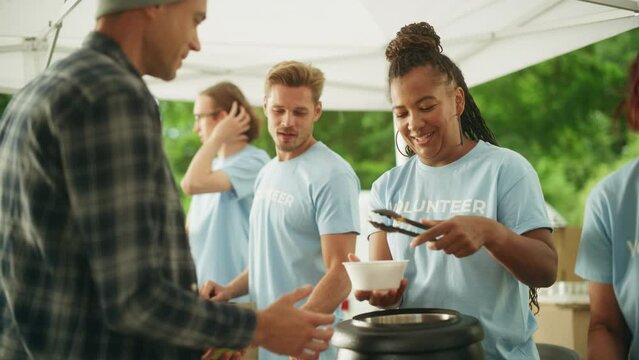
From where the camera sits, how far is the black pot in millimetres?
1525

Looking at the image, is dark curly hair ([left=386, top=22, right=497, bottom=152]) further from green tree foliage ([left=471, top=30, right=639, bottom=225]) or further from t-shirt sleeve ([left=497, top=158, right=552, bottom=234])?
green tree foliage ([left=471, top=30, right=639, bottom=225])

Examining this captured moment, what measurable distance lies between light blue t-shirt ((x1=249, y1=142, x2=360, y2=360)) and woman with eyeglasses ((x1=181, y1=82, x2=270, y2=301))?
0.63 m

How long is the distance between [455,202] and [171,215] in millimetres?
1019

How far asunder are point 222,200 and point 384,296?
1788 mm

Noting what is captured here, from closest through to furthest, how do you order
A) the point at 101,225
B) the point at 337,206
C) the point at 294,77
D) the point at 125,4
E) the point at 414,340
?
the point at 101,225, the point at 125,4, the point at 414,340, the point at 337,206, the point at 294,77

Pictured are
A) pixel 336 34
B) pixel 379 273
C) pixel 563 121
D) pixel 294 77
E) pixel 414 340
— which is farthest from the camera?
pixel 563 121

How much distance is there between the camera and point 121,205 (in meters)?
1.17

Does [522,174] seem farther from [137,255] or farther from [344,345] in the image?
[137,255]

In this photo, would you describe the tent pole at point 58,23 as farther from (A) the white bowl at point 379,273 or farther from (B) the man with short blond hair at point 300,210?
(A) the white bowl at point 379,273

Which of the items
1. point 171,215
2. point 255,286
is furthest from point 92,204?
point 255,286

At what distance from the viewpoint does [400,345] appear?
1535 millimetres

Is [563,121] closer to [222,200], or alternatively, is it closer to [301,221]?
[222,200]

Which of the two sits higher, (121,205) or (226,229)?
(121,205)

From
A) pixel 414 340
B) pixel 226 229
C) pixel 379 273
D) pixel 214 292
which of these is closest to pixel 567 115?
pixel 226 229
